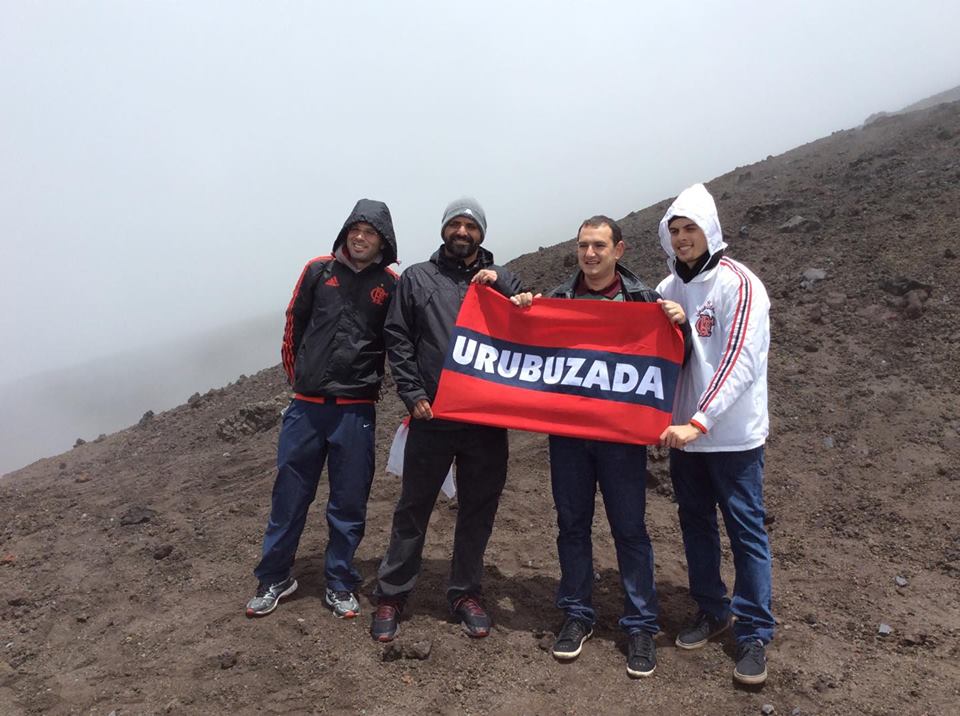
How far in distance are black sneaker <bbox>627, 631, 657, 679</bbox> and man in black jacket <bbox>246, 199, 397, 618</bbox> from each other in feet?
6.01

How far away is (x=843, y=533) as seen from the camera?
552 centimetres

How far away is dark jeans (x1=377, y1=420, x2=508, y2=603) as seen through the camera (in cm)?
410

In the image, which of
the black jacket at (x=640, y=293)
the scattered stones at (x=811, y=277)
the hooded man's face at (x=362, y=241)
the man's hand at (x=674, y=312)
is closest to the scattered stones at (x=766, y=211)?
the scattered stones at (x=811, y=277)

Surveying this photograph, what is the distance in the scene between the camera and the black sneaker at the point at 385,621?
163 inches

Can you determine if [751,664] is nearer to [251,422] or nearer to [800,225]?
[251,422]

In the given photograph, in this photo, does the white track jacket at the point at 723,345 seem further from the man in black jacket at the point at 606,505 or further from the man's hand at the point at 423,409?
the man's hand at the point at 423,409

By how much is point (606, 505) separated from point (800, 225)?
941 cm

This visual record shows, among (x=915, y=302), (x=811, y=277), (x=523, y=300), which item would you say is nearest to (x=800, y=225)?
(x=811, y=277)

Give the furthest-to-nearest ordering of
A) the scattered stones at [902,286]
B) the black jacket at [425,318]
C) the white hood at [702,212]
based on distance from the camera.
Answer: the scattered stones at [902,286] → the black jacket at [425,318] → the white hood at [702,212]

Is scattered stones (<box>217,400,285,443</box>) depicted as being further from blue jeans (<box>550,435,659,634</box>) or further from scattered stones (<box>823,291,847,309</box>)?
scattered stones (<box>823,291,847,309</box>)

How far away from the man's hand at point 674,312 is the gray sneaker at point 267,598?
10.5 feet

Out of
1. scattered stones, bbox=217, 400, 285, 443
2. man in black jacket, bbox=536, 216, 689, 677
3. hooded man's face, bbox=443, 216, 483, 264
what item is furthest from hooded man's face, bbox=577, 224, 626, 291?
scattered stones, bbox=217, 400, 285, 443

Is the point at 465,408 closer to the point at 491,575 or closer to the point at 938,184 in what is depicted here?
the point at 491,575

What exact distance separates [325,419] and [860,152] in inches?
642
